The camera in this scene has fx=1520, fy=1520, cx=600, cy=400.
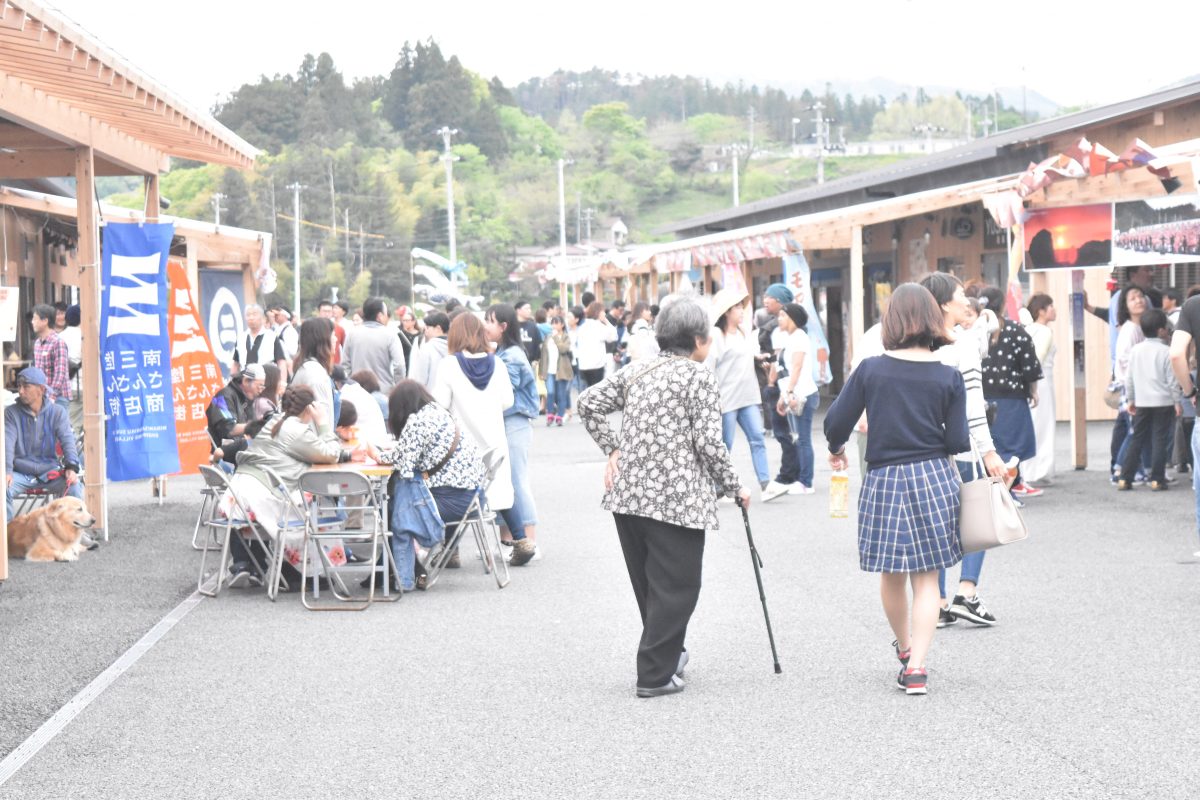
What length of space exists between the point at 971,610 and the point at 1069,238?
7.01 meters

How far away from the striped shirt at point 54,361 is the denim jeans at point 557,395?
10.6 metres

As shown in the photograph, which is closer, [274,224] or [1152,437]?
[1152,437]

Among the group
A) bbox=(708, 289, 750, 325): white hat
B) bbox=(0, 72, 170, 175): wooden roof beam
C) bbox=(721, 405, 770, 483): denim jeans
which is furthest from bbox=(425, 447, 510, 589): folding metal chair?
bbox=(0, 72, 170, 175): wooden roof beam

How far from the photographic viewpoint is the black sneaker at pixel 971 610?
784 centimetres

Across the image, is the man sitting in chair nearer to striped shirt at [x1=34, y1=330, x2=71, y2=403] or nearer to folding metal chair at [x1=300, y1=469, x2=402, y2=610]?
striped shirt at [x1=34, y1=330, x2=71, y2=403]

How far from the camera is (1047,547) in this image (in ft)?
34.4

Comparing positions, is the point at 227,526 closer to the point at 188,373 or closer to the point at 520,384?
the point at 520,384

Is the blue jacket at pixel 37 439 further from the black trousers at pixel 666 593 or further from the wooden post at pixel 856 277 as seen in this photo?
the wooden post at pixel 856 277

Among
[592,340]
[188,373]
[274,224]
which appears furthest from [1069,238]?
[274,224]

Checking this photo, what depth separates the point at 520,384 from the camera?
10953 millimetres

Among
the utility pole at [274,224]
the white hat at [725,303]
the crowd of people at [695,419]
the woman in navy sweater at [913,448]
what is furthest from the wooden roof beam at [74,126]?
the utility pole at [274,224]

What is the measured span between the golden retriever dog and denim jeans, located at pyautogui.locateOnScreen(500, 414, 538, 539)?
303cm

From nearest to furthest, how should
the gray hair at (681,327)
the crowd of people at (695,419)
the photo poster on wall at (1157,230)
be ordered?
the crowd of people at (695,419)
the gray hair at (681,327)
the photo poster on wall at (1157,230)

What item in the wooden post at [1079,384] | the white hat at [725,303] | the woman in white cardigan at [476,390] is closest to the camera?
the white hat at [725,303]
